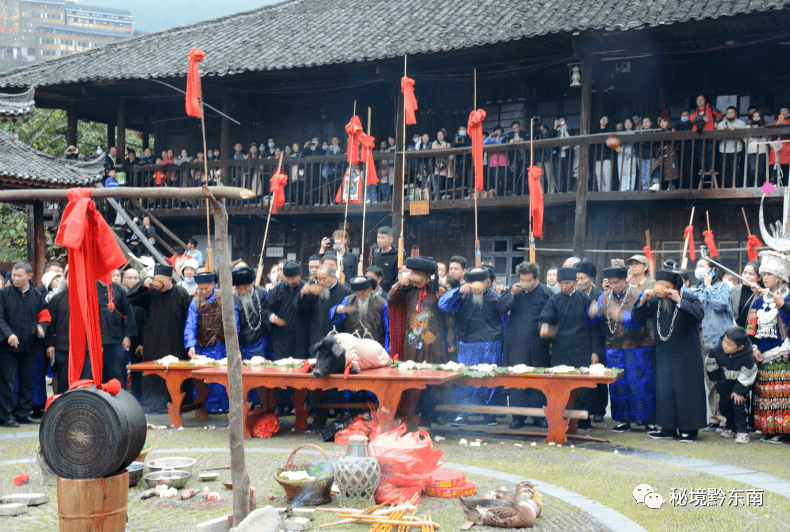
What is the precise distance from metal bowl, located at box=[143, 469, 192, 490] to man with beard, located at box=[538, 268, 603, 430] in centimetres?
411

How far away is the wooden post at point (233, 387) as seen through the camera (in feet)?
15.4

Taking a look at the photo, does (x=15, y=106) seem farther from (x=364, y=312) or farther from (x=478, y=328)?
(x=478, y=328)

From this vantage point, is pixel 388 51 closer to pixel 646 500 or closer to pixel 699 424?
pixel 699 424

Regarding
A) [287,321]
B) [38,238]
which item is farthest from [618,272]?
[38,238]

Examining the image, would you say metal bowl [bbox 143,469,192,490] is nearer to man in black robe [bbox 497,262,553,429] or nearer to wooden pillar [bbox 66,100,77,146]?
man in black robe [bbox 497,262,553,429]

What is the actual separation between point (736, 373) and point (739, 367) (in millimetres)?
69

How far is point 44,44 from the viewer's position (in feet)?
303

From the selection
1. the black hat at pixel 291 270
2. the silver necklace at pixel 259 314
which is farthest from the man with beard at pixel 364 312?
the silver necklace at pixel 259 314

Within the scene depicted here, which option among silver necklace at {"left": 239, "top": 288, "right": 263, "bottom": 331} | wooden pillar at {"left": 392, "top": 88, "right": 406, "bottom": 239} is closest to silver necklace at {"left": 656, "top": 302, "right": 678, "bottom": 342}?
silver necklace at {"left": 239, "top": 288, "right": 263, "bottom": 331}

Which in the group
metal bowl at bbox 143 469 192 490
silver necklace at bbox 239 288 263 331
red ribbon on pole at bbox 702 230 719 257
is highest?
red ribbon on pole at bbox 702 230 719 257

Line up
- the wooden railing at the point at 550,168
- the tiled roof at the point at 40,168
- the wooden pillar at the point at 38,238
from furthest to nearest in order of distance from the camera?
the wooden pillar at the point at 38,238, the tiled roof at the point at 40,168, the wooden railing at the point at 550,168

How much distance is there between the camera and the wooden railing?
1309 centimetres

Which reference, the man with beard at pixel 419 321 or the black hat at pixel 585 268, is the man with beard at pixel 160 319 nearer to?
the man with beard at pixel 419 321

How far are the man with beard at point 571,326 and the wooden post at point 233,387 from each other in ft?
14.9
